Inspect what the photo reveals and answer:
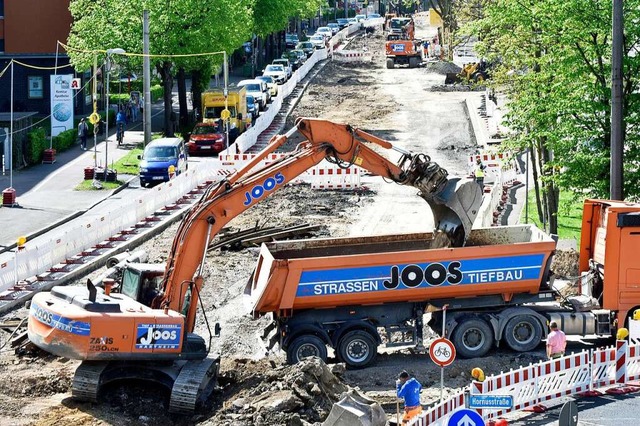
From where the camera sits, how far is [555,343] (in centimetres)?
A: 2442

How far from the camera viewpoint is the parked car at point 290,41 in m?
114

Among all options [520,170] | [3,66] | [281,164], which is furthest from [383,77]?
[281,164]

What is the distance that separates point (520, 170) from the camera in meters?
51.7

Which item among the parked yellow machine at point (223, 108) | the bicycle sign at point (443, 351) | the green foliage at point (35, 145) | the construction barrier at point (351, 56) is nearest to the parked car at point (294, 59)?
the construction barrier at point (351, 56)

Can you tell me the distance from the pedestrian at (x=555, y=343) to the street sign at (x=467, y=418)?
7884 millimetres

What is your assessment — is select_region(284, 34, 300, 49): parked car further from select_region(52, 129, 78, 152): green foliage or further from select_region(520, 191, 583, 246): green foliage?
select_region(520, 191, 583, 246): green foliage

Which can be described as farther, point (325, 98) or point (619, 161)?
point (325, 98)

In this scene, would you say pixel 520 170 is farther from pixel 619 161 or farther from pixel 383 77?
pixel 383 77

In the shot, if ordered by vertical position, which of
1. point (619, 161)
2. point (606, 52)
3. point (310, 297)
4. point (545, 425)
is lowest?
point (545, 425)

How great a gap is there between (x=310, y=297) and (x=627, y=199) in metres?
10.9

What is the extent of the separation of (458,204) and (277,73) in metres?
56.4

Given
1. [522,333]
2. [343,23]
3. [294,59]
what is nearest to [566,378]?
[522,333]

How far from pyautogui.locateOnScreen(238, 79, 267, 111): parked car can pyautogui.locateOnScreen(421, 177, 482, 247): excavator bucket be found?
44441 mm

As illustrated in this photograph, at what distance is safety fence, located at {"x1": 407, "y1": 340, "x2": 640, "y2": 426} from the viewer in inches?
875
